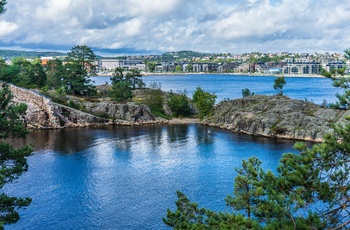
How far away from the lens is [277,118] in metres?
71.8

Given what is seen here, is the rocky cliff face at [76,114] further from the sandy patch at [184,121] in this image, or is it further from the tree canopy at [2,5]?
the tree canopy at [2,5]

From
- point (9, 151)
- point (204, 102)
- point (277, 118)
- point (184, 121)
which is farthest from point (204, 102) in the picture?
point (9, 151)

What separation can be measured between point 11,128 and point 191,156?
3581 centimetres

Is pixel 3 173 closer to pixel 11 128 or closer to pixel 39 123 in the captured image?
pixel 11 128

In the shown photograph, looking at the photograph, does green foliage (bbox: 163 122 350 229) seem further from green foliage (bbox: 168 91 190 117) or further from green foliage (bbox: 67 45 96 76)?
green foliage (bbox: 67 45 96 76)

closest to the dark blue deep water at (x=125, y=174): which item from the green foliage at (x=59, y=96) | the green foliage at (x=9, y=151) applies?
the green foliage at (x=9, y=151)

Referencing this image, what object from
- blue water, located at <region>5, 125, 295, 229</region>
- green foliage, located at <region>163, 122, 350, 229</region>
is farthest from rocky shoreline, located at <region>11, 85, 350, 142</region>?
green foliage, located at <region>163, 122, 350, 229</region>

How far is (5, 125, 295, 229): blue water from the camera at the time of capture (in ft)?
104

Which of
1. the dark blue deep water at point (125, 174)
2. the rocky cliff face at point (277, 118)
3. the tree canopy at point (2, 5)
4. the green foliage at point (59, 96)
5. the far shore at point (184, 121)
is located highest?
the tree canopy at point (2, 5)

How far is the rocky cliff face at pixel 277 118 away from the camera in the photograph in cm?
6456

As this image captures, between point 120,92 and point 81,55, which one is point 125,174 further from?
point 81,55

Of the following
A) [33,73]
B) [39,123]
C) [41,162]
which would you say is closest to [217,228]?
[41,162]

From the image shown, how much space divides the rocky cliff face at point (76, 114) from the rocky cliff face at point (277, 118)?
1762 cm

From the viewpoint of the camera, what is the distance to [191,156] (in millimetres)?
53062
